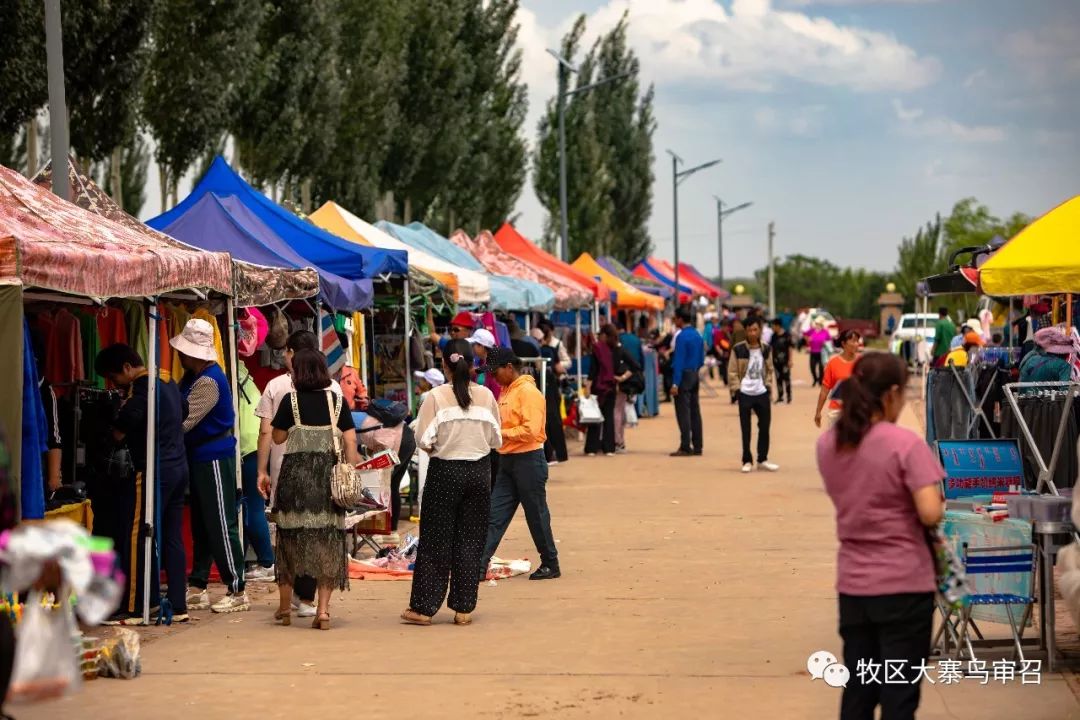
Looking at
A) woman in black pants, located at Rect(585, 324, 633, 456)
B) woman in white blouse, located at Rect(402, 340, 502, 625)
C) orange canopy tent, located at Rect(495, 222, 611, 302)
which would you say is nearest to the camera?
woman in white blouse, located at Rect(402, 340, 502, 625)

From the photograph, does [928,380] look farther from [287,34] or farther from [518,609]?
[287,34]

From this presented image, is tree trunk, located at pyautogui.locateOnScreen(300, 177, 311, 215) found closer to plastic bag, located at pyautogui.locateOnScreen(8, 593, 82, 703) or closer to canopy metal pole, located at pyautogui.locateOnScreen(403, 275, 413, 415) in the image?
canopy metal pole, located at pyautogui.locateOnScreen(403, 275, 413, 415)

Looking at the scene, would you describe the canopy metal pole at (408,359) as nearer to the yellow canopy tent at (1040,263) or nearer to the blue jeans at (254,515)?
the blue jeans at (254,515)

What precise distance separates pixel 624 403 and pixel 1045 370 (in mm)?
13019

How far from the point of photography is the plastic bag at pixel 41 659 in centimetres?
497

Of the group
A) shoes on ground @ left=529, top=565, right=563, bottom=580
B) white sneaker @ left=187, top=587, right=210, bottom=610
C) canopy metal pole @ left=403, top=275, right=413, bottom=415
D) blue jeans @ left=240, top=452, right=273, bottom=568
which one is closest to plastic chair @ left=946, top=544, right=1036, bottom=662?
shoes on ground @ left=529, top=565, right=563, bottom=580

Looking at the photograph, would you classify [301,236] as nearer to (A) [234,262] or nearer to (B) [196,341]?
(A) [234,262]

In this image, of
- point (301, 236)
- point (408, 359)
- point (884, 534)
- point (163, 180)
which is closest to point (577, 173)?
point (163, 180)

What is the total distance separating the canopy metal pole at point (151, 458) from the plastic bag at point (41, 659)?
541cm

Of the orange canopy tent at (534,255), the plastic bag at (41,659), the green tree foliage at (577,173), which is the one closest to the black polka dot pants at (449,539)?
the plastic bag at (41,659)

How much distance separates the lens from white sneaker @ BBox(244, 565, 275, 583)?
12711mm

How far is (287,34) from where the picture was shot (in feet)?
113

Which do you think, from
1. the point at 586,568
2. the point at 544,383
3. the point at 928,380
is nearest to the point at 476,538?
the point at 586,568

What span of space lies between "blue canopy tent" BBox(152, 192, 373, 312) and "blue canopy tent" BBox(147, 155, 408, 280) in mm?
352
